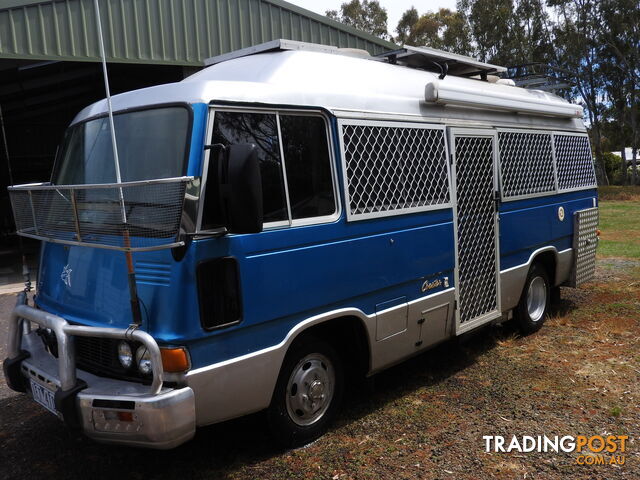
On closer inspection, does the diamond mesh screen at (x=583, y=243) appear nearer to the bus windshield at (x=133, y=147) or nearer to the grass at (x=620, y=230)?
the grass at (x=620, y=230)

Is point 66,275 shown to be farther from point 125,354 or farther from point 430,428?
point 430,428

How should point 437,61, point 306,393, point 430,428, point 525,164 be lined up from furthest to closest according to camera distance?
point 525,164 → point 437,61 → point 430,428 → point 306,393

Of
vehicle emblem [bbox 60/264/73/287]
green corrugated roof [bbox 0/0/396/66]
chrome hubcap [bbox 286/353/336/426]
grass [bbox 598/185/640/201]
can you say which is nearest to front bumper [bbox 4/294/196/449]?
vehicle emblem [bbox 60/264/73/287]

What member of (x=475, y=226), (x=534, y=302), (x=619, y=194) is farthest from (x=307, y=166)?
(x=619, y=194)

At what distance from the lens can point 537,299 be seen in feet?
20.9

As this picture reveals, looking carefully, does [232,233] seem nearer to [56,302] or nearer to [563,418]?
[56,302]

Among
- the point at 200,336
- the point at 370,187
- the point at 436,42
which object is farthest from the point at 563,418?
the point at 436,42

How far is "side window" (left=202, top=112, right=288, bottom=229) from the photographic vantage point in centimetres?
313

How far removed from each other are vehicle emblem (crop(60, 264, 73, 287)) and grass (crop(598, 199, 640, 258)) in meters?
10.1

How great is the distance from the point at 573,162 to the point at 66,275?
235 inches

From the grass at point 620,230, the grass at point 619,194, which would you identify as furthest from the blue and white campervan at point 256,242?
the grass at point 619,194

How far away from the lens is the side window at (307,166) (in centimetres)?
355

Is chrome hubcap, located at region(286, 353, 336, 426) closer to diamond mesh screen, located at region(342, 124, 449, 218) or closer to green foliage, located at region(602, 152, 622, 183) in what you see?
diamond mesh screen, located at region(342, 124, 449, 218)

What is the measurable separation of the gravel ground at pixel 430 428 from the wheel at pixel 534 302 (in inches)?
16.9
